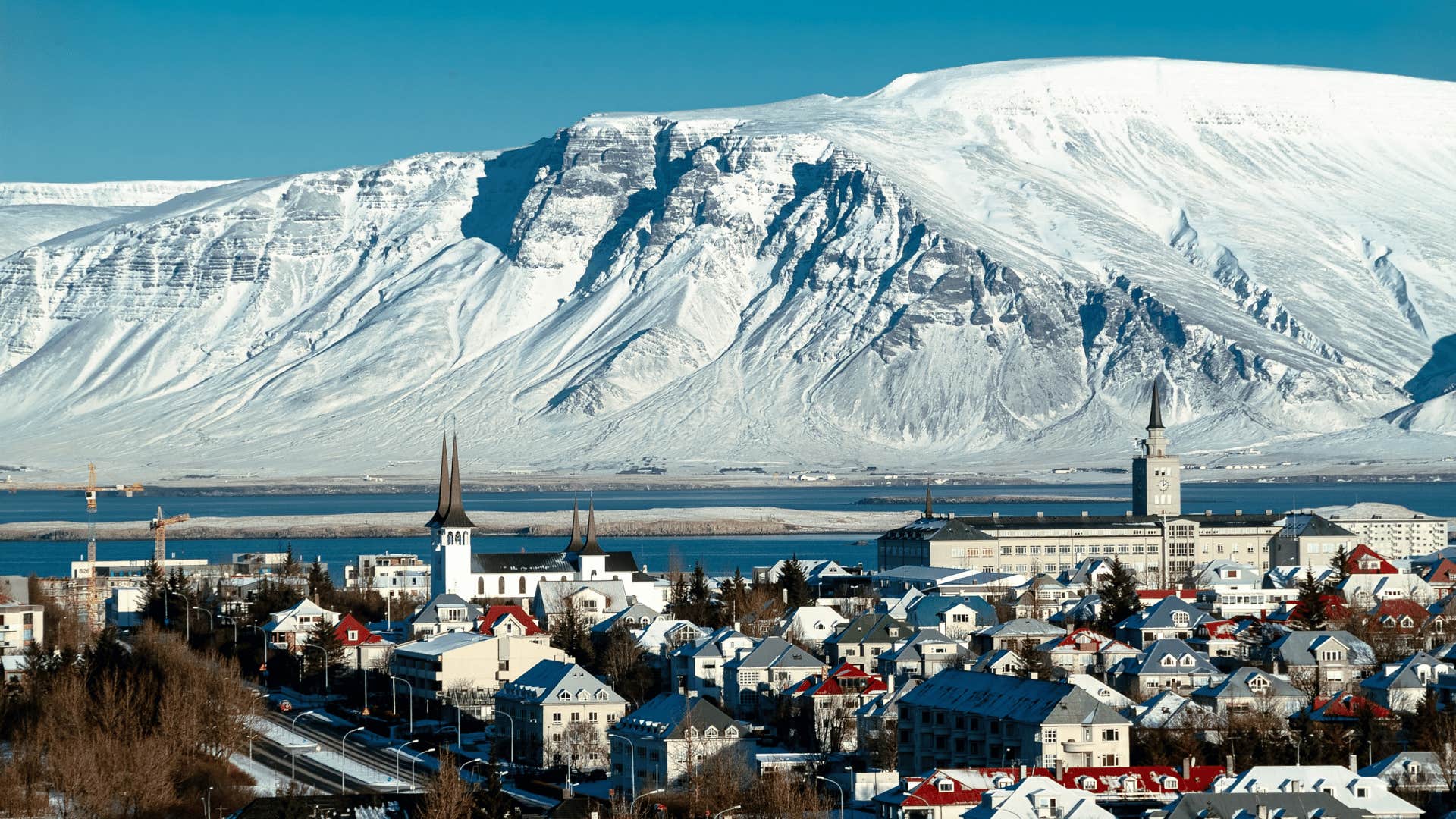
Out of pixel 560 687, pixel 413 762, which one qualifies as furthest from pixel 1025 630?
pixel 413 762

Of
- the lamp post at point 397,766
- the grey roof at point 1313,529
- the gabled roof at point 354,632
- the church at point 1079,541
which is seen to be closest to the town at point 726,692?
the lamp post at point 397,766

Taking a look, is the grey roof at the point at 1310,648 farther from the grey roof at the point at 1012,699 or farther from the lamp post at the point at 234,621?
the lamp post at the point at 234,621

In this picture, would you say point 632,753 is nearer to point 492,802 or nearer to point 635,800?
point 635,800

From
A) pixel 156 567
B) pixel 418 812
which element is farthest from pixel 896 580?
pixel 418 812

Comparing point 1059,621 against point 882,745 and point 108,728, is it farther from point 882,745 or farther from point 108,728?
point 108,728

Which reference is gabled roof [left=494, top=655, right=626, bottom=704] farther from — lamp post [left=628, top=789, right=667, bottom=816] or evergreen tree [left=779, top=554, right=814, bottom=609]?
evergreen tree [left=779, top=554, right=814, bottom=609]

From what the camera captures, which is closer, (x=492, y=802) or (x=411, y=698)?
(x=492, y=802)

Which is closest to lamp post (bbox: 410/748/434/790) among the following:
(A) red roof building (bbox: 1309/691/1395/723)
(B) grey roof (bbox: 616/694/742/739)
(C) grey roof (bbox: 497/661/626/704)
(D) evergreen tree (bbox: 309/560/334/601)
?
(C) grey roof (bbox: 497/661/626/704)
